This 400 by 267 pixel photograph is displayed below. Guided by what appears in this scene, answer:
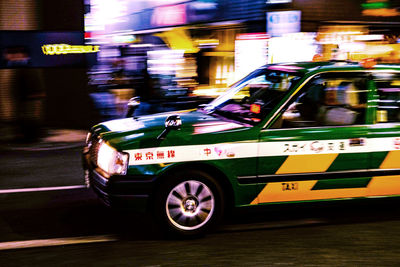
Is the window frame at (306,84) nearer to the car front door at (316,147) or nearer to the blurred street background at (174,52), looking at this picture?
the car front door at (316,147)

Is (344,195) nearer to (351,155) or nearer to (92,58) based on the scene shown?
(351,155)

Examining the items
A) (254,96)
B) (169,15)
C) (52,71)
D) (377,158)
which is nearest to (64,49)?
(52,71)

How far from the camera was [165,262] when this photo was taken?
4.31 m

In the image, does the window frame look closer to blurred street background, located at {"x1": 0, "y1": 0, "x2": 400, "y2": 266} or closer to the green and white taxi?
the green and white taxi

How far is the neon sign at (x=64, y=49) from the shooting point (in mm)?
11625

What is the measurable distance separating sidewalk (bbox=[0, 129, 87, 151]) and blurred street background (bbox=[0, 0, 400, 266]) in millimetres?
23

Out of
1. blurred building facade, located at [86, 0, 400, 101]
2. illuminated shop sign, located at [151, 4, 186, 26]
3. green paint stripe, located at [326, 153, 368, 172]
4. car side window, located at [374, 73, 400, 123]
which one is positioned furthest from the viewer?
illuminated shop sign, located at [151, 4, 186, 26]

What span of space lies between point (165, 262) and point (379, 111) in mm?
2549

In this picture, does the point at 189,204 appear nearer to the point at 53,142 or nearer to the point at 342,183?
the point at 342,183

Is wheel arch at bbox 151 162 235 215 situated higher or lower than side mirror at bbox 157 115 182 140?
lower

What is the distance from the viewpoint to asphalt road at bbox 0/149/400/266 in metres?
4.38

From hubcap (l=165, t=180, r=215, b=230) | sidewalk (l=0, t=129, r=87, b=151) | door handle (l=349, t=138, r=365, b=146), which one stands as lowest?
sidewalk (l=0, t=129, r=87, b=151)

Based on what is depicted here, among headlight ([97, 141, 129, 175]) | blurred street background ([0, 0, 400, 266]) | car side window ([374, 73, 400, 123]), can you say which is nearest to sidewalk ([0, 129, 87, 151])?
blurred street background ([0, 0, 400, 266])

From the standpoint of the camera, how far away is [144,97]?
1266 centimetres
